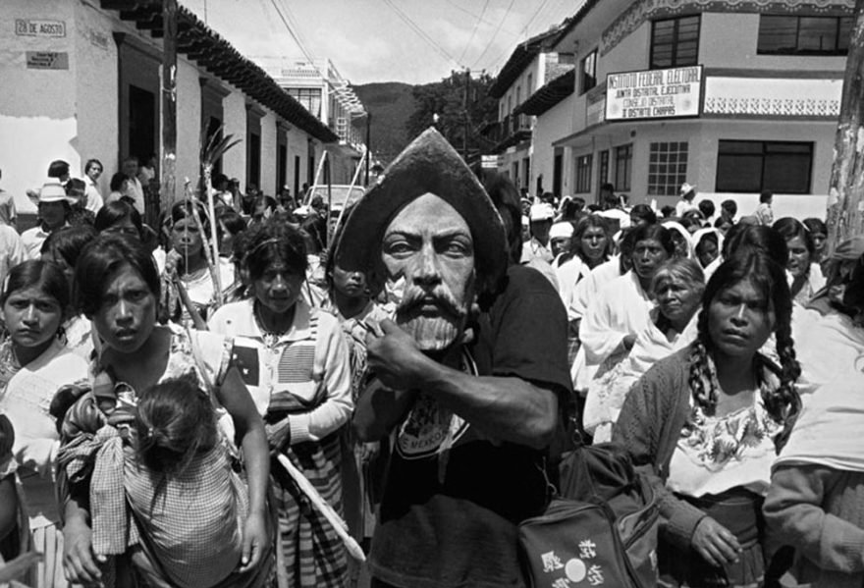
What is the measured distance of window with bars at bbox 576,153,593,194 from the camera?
92.3ft

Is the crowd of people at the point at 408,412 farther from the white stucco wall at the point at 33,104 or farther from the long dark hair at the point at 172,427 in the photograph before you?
the white stucco wall at the point at 33,104

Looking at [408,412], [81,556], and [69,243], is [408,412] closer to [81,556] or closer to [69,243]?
[81,556]

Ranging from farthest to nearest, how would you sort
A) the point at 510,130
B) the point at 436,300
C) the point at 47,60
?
the point at 510,130
the point at 47,60
the point at 436,300

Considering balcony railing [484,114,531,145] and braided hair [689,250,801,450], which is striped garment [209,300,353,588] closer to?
braided hair [689,250,801,450]

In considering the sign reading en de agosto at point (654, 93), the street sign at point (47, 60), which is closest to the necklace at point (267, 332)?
the street sign at point (47, 60)

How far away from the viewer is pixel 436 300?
1901mm

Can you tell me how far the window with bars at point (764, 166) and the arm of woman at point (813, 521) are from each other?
19.0 metres

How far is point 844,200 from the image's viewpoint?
6.35m

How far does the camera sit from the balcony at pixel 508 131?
43697 millimetres

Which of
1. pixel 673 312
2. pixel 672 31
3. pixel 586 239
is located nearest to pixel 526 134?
pixel 672 31

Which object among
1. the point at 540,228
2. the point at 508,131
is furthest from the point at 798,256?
the point at 508,131

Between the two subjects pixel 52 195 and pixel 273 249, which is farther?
pixel 52 195

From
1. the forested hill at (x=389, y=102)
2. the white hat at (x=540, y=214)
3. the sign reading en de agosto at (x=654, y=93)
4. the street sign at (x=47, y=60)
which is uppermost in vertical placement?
the forested hill at (x=389, y=102)

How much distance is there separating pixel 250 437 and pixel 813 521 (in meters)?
1.68
